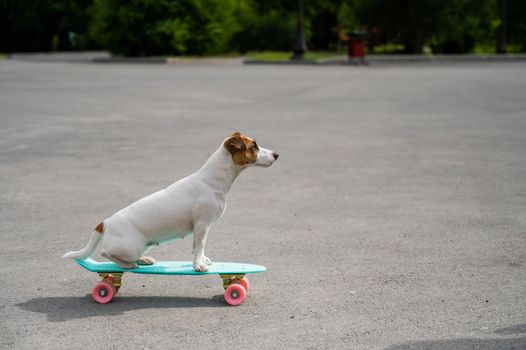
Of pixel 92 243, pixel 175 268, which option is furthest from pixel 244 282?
pixel 92 243

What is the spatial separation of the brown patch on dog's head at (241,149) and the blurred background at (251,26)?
109ft

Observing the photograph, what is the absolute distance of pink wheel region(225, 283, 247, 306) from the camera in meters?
5.24

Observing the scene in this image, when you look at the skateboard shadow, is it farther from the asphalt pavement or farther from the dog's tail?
the dog's tail

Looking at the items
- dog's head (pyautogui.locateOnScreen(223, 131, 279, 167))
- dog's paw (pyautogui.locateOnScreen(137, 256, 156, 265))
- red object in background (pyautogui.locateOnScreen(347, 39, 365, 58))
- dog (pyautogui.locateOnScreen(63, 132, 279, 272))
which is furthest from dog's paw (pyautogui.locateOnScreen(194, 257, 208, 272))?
red object in background (pyautogui.locateOnScreen(347, 39, 365, 58))

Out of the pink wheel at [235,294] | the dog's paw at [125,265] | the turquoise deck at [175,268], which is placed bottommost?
the pink wheel at [235,294]

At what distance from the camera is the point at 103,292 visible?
17.3ft

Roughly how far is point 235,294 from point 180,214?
0.62 metres

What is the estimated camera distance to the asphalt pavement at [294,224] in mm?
4855

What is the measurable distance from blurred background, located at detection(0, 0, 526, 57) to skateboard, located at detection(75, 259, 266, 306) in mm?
33220

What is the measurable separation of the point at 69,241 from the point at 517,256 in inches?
140

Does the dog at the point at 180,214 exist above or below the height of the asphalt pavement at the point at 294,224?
above

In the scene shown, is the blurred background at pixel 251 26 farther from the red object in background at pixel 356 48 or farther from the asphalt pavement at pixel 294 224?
the asphalt pavement at pixel 294 224

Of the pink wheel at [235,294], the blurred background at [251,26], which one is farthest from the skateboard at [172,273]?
the blurred background at [251,26]

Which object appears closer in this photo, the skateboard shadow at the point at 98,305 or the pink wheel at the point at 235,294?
the skateboard shadow at the point at 98,305
